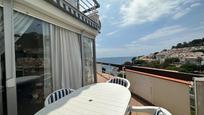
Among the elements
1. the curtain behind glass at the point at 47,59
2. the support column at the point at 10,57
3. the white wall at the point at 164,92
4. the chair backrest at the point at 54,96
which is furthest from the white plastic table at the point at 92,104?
the white wall at the point at 164,92

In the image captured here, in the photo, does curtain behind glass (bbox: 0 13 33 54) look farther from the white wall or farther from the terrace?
the white wall

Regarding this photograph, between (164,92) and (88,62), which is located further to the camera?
(88,62)

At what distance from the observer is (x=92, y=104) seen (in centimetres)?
238

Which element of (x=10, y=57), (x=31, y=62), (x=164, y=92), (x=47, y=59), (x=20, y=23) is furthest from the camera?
(x=164, y=92)

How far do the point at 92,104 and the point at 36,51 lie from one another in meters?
1.60

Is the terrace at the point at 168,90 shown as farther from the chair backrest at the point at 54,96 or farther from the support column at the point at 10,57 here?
the support column at the point at 10,57

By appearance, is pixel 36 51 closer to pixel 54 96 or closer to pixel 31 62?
pixel 31 62

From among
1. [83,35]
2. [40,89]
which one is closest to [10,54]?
[40,89]

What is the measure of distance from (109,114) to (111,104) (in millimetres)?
358

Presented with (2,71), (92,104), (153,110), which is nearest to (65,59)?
(2,71)

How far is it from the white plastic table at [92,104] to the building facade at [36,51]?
77cm

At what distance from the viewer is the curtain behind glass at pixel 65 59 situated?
13.0ft

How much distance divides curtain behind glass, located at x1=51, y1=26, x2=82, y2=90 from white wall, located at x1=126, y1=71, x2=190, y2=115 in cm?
183

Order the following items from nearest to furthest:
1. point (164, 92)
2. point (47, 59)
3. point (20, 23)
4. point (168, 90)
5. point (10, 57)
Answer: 1. point (10, 57)
2. point (20, 23)
3. point (47, 59)
4. point (168, 90)
5. point (164, 92)
